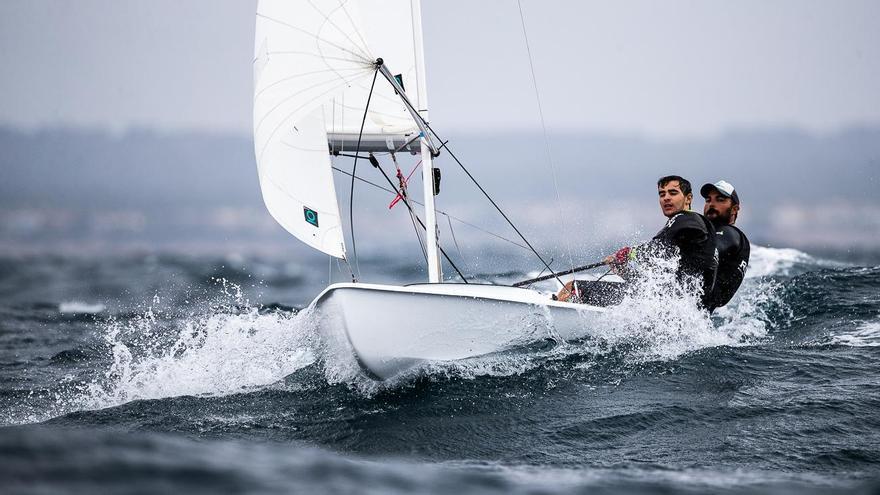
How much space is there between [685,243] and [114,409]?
185 inches

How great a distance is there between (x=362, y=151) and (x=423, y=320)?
2.04 meters

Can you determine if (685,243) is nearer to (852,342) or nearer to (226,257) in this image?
(852,342)

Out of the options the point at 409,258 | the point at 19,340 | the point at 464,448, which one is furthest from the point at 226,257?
the point at 464,448

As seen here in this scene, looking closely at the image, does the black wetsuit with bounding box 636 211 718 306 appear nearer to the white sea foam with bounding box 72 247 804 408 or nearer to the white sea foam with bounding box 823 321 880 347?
the white sea foam with bounding box 72 247 804 408

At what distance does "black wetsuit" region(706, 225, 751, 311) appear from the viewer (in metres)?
6.88

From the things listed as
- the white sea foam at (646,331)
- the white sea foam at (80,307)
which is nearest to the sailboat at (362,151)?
the white sea foam at (646,331)

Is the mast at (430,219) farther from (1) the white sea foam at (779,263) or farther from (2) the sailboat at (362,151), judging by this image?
(1) the white sea foam at (779,263)

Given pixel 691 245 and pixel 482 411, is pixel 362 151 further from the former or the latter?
pixel 691 245

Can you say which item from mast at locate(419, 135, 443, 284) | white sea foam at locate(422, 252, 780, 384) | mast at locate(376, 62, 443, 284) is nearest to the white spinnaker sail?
mast at locate(376, 62, 443, 284)

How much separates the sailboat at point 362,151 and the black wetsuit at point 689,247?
30.2 inches

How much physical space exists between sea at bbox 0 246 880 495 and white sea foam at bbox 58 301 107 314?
320cm

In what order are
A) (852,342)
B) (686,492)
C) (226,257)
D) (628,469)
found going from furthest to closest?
(226,257), (852,342), (628,469), (686,492)

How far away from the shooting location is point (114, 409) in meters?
5.43

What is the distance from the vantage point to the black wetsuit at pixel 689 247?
6301 mm
